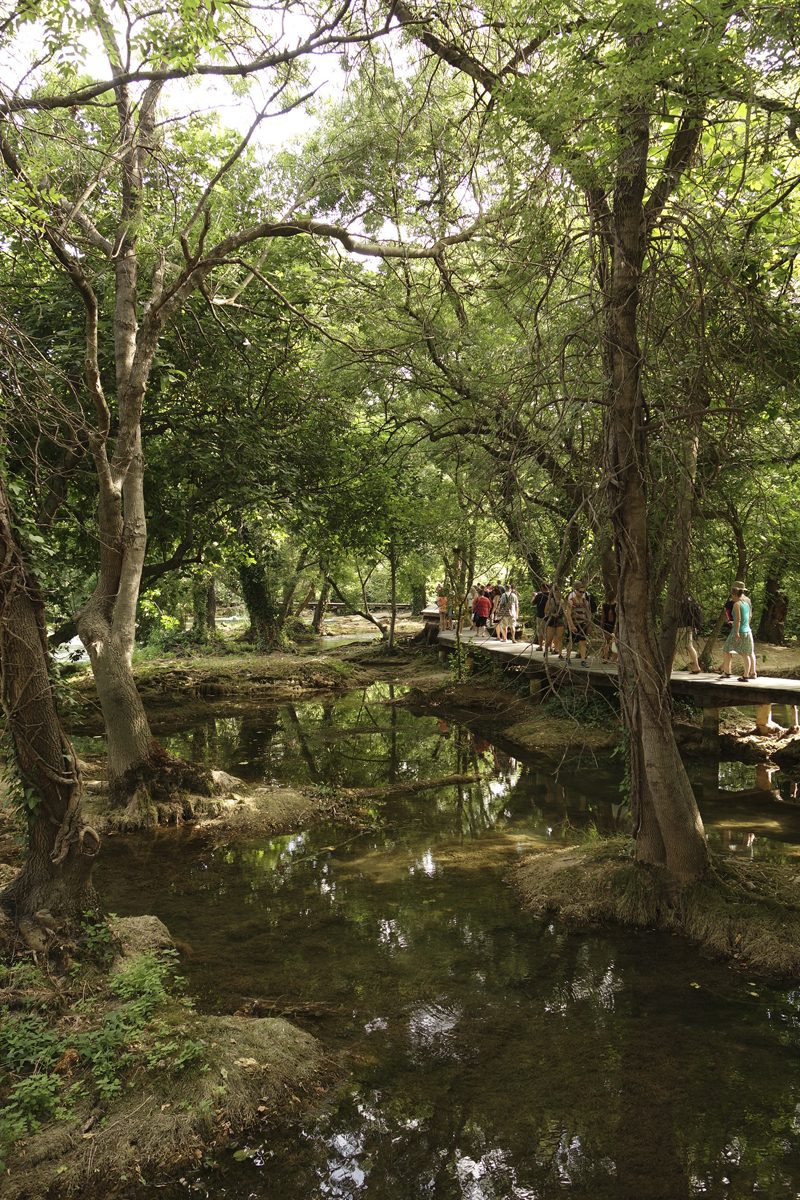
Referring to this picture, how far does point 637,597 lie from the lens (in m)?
6.48

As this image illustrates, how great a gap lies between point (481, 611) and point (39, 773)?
18791 millimetres

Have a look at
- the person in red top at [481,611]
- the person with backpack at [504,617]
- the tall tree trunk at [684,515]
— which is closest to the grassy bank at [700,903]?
the tall tree trunk at [684,515]

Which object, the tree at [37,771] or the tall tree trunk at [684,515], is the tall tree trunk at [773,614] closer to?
the tall tree trunk at [684,515]

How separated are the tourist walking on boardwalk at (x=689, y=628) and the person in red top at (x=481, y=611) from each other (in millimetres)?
8382

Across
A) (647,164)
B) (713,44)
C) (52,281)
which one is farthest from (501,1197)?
(52,281)

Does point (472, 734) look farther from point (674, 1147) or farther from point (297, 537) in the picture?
point (674, 1147)

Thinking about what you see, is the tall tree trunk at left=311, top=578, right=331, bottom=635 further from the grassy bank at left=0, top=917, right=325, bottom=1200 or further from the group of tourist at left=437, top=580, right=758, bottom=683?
the grassy bank at left=0, top=917, right=325, bottom=1200

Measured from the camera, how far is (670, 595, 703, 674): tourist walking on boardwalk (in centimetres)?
1207

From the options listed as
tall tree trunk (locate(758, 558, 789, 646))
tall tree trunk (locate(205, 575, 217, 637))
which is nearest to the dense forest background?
tall tree trunk (locate(758, 558, 789, 646))

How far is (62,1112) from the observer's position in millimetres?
3871

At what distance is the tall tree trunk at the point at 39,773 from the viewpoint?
16.6 ft

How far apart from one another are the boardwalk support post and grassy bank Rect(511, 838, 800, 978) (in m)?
5.99

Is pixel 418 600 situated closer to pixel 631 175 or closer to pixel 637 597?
pixel 637 597

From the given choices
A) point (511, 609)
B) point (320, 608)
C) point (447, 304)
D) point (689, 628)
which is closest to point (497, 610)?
point (511, 609)
